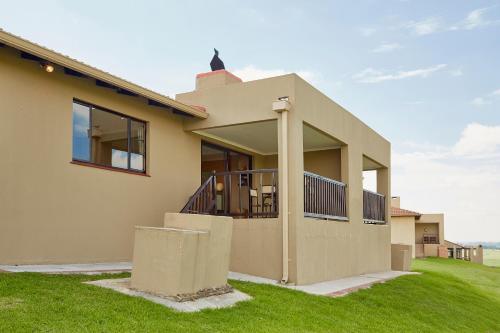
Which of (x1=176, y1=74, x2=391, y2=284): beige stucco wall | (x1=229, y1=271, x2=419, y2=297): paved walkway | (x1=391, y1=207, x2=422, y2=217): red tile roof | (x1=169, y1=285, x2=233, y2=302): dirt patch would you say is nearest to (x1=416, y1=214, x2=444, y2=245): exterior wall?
(x1=391, y1=207, x2=422, y2=217): red tile roof

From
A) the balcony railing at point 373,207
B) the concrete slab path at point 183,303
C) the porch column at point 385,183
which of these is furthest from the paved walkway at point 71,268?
the porch column at point 385,183

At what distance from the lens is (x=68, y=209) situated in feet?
33.7

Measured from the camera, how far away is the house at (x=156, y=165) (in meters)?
9.41

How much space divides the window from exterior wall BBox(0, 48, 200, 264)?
170 millimetres

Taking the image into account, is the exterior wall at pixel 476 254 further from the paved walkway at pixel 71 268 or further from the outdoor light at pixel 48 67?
the outdoor light at pixel 48 67

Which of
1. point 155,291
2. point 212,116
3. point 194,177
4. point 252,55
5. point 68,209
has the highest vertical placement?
point 252,55

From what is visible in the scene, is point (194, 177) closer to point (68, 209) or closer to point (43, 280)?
point (68, 209)

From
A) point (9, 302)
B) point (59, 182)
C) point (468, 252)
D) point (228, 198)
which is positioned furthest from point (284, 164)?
point (468, 252)

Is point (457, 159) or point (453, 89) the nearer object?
point (453, 89)

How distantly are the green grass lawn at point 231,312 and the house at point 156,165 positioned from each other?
1.63 meters

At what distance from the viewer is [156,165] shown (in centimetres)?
1245

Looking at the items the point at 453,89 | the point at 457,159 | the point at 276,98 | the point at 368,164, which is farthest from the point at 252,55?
the point at 457,159

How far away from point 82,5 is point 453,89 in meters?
20.7

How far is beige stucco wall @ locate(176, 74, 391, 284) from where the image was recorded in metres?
11.6
